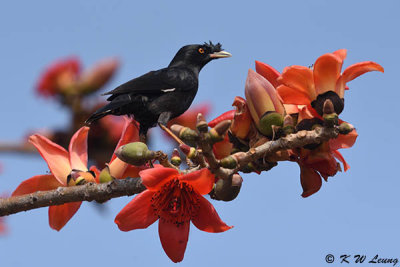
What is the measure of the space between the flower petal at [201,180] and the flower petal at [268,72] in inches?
18.9

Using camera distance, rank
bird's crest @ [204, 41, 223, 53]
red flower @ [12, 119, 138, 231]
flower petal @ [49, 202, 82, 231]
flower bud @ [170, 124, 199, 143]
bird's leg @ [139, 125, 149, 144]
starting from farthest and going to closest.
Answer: bird's crest @ [204, 41, 223, 53], bird's leg @ [139, 125, 149, 144], flower petal @ [49, 202, 82, 231], red flower @ [12, 119, 138, 231], flower bud @ [170, 124, 199, 143]

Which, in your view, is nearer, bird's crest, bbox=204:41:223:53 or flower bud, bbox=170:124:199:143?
flower bud, bbox=170:124:199:143

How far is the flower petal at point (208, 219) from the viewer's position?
5.37 feet

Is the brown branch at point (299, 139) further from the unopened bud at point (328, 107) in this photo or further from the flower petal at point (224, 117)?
the flower petal at point (224, 117)

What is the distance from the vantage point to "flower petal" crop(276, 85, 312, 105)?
1.70m

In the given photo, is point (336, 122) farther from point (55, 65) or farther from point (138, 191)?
point (55, 65)

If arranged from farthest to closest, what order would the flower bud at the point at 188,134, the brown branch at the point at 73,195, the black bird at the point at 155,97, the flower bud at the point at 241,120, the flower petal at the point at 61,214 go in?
the black bird at the point at 155,97, the flower petal at the point at 61,214, the flower bud at the point at 241,120, the brown branch at the point at 73,195, the flower bud at the point at 188,134

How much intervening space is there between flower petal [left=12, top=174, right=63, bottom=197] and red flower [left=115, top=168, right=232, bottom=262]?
14.0 inches

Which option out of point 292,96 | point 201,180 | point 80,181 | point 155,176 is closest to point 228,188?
point 201,180

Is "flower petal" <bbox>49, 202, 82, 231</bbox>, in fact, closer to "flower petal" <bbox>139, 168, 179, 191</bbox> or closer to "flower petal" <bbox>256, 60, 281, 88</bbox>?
"flower petal" <bbox>139, 168, 179, 191</bbox>

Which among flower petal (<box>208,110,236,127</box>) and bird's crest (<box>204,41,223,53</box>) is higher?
bird's crest (<box>204,41,223,53</box>)

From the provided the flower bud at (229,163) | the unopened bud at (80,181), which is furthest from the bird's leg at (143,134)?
the flower bud at (229,163)

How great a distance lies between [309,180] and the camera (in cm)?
170

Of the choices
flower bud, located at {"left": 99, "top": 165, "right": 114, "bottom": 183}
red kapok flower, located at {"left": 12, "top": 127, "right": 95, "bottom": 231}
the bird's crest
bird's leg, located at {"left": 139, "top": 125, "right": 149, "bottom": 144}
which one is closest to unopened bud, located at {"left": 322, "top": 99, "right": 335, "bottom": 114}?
flower bud, located at {"left": 99, "top": 165, "right": 114, "bottom": 183}
